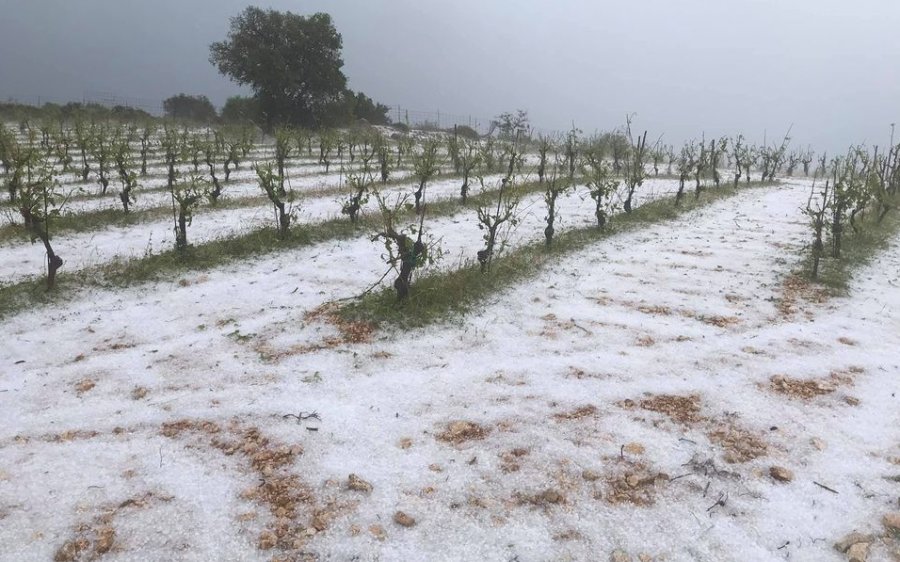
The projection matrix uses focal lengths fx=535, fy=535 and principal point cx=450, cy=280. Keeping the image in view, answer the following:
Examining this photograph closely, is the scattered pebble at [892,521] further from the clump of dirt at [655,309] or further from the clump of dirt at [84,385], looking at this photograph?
the clump of dirt at [84,385]

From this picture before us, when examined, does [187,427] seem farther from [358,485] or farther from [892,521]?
[892,521]

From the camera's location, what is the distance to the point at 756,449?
423 cm

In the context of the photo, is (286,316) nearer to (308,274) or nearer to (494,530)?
(308,274)

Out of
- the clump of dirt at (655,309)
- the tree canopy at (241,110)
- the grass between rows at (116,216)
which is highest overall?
the tree canopy at (241,110)

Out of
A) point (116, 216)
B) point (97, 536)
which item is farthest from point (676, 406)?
point (116, 216)

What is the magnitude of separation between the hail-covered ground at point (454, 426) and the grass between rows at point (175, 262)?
324mm

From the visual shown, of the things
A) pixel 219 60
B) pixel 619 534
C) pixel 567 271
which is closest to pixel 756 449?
pixel 619 534

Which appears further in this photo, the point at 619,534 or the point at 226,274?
the point at 226,274

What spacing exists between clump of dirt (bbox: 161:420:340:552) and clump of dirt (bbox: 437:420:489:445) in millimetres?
1044

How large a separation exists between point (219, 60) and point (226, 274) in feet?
108

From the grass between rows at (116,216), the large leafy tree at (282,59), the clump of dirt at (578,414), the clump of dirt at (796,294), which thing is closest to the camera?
the clump of dirt at (578,414)

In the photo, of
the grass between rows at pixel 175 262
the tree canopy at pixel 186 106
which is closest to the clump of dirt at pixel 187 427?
the grass between rows at pixel 175 262

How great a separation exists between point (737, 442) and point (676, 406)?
0.64 metres

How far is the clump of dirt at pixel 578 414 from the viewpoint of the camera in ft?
Result: 15.3
